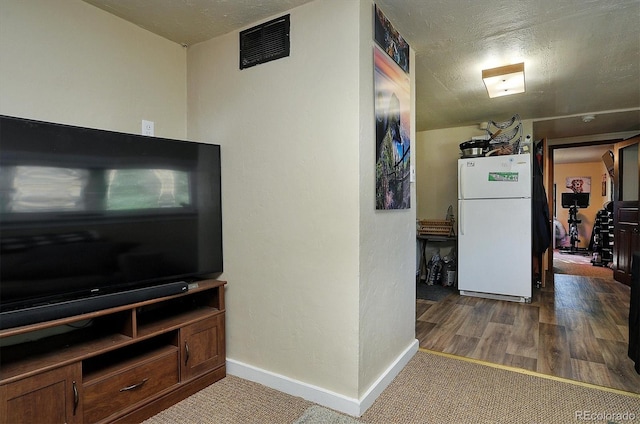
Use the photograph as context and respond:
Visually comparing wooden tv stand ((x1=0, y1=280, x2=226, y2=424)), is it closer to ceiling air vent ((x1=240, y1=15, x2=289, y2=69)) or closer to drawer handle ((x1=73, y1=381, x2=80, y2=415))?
drawer handle ((x1=73, y1=381, x2=80, y2=415))

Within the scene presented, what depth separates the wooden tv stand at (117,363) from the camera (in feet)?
4.53

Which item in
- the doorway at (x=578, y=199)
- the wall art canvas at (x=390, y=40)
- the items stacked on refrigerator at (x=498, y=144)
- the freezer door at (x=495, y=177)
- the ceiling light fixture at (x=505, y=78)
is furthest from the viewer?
the doorway at (x=578, y=199)

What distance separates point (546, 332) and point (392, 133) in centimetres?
223

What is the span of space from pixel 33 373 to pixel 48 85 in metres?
1.37

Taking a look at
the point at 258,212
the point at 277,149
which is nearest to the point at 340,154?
the point at 277,149

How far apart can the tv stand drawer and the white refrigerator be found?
3407 mm

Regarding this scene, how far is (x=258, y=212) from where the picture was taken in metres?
2.14

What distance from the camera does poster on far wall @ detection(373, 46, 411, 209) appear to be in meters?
1.96

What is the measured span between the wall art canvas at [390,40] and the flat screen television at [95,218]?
1213 millimetres

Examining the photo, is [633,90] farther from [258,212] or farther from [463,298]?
[258,212]

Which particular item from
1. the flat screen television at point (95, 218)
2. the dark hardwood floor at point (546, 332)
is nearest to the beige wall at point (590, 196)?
the dark hardwood floor at point (546, 332)

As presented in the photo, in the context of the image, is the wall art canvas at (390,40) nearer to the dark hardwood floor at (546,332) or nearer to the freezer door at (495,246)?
the dark hardwood floor at (546,332)

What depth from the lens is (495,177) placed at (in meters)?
3.94

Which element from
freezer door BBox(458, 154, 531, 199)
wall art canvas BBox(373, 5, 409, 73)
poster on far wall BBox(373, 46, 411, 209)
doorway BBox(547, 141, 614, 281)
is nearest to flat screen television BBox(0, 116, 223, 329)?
poster on far wall BBox(373, 46, 411, 209)
